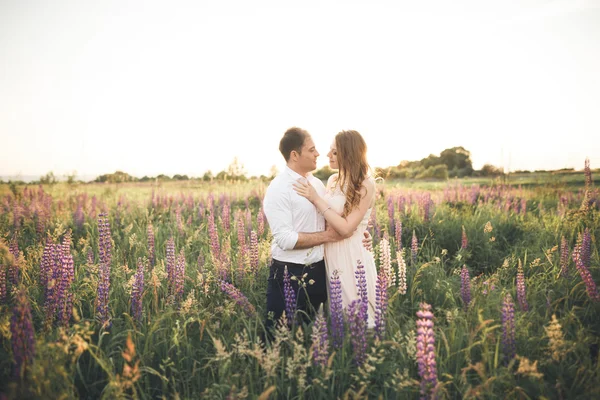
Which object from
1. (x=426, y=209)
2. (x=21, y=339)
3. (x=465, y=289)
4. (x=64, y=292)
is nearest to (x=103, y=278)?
(x=64, y=292)

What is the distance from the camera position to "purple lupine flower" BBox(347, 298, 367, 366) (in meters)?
2.83

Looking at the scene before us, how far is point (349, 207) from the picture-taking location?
3975mm

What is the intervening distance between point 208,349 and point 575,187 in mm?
12822

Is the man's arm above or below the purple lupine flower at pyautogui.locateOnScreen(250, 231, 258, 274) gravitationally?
above

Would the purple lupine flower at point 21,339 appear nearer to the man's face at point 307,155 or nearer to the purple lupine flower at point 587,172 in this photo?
the man's face at point 307,155

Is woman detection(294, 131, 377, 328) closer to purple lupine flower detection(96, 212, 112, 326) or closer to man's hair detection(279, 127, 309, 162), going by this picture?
man's hair detection(279, 127, 309, 162)

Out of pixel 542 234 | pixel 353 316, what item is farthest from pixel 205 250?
pixel 542 234

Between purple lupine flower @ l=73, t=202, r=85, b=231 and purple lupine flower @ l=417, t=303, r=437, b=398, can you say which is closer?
purple lupine flower @ l=417, t=303, r=437, b=398

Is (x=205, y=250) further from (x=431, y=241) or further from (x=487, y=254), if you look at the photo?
(x=487, y=254)

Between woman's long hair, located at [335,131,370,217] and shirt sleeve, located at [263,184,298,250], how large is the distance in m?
0.64

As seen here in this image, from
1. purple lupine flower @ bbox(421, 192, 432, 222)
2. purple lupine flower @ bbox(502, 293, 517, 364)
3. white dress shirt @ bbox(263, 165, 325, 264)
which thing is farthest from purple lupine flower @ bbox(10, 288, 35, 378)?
purple lupine flower @ bbox(421, 192, 432, 222)

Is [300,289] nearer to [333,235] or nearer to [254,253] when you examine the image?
[333,235]

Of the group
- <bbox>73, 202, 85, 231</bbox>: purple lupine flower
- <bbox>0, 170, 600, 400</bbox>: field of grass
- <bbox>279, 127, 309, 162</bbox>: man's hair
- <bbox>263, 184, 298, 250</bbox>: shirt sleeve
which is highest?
<bbox>279, 127, 309, 162</bbox>: man's hair

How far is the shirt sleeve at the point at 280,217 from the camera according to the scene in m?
3.81
